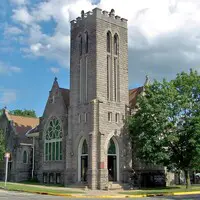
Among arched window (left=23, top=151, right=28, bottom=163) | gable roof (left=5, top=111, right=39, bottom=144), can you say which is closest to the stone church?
arched window (left=23, top=151, right=28, bottom=163)

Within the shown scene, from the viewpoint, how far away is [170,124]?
3600 centimetres

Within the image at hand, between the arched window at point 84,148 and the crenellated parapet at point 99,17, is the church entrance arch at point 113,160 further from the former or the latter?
the crenellated parapet at point 99,17

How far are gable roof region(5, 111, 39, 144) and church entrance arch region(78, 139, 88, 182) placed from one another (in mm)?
15741

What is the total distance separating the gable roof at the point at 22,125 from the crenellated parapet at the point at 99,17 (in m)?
19.6

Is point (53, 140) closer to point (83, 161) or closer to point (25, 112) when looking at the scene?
point (83, 161)

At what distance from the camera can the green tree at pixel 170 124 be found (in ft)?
116

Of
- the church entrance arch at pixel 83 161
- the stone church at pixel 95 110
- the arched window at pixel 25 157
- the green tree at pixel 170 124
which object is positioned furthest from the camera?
the arched window at pixel 25 157

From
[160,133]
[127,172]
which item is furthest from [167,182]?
[160,133]

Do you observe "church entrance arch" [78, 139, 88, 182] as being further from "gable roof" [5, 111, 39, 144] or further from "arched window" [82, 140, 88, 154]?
"gable roof" [5, 111, 39, 144]

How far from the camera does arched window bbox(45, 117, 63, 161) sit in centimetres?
4472

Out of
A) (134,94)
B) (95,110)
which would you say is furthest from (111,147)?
(134,94)

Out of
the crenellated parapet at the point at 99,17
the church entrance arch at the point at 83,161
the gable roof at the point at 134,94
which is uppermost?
the crenellated parapet at the point at 99,17

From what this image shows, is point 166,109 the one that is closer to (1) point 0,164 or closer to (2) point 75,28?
(2) point 75,28

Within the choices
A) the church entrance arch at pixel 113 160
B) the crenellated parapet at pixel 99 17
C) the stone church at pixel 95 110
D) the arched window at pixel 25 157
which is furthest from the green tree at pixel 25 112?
the church entrance arch at pixel 113 160
